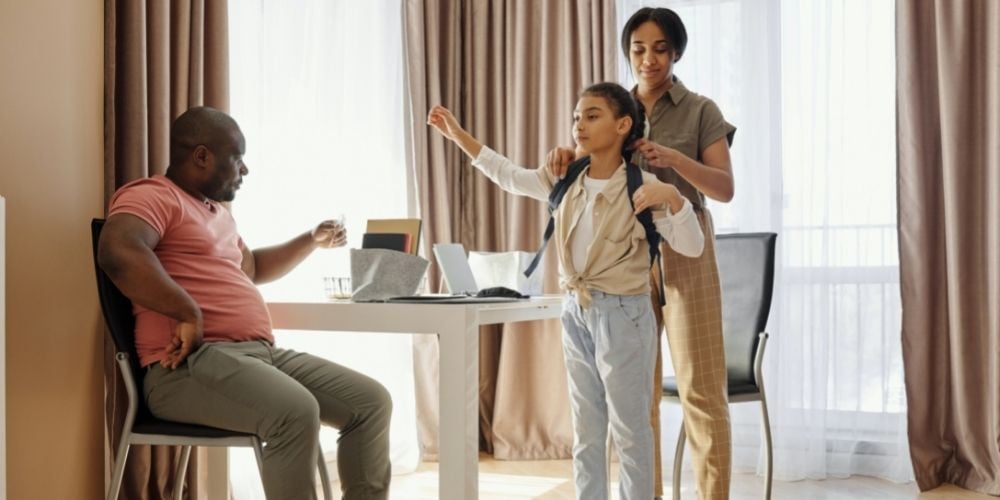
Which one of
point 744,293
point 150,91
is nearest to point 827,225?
point 744,293

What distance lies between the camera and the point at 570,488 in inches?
131

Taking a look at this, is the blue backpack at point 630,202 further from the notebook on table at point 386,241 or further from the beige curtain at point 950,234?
the beige curtain at point 950,234

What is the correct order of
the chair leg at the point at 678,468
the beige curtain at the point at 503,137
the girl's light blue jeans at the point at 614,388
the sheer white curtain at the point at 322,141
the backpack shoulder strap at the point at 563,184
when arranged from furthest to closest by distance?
the beige curtain at the point at 503,137
the sheer white curtain at the point at 322,141
the chair leg at the point at 678,468
the backpack shoulder strap at the point at 563,184
the girl's light blue jeans at the point at 614,388

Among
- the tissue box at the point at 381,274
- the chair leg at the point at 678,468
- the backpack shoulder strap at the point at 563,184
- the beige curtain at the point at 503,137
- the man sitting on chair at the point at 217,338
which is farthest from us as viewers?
the beige curtain at the point at 503,137

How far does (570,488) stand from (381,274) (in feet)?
4.67

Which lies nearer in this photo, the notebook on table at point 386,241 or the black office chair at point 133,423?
the black office chair at point 133,423

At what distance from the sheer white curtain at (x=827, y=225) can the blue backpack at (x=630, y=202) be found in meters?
1.55

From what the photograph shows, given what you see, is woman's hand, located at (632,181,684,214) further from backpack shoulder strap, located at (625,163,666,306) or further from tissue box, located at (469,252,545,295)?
tissue box, located at (469,252,545,295)

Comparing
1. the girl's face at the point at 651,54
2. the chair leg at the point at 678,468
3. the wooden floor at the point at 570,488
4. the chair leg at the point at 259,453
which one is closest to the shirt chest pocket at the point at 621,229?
the girl's face at the point at 651,54

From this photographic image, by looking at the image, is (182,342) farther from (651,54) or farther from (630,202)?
(651,54)

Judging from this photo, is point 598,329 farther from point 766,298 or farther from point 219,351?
point 766,298

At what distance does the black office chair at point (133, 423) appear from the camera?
6.09 feet

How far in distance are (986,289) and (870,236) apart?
0.42 metres

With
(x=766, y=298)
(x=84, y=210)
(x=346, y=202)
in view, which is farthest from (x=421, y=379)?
(x=84, y=210)
